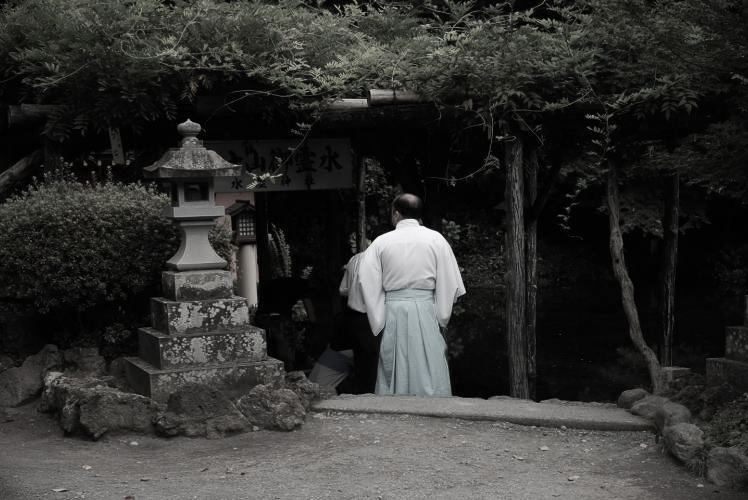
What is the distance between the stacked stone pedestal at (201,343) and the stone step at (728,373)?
309 centimetres

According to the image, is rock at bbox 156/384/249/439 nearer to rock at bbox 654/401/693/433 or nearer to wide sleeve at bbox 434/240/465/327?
wide sleeve at bbox 434/240/465/327

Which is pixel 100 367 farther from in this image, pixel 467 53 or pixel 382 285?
pixel 467 53

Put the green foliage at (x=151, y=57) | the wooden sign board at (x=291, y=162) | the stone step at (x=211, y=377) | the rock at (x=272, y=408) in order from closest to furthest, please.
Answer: the rock at (x=272, y=408) < the stone step at (x=211, y=377) < the green foliage at (x=151, y=57) < the wooden sign board at (x=291, y=162)

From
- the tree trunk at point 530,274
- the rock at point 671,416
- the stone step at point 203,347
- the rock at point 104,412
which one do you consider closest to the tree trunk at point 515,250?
the tree trunk at point 530,274

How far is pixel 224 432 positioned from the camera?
5.63 metres

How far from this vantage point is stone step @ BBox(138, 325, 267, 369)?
6184 millimetres

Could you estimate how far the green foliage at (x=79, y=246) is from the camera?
6566mm

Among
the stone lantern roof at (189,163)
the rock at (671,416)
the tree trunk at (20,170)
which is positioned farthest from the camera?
the tree trunk at (20,170)

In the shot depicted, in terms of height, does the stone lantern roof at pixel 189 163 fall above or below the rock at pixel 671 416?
above

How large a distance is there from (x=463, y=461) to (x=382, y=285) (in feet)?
6.67

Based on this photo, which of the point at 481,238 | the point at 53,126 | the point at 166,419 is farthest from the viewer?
the point at 481,238

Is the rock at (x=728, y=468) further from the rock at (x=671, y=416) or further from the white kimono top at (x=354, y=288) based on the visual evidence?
the white kimono top at (x=354, y=288)

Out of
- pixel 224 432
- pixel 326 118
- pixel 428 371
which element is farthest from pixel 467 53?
pixel 224 432

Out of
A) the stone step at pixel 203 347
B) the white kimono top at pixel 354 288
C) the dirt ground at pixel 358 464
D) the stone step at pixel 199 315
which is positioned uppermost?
the white kimono top at pixel 354 288
